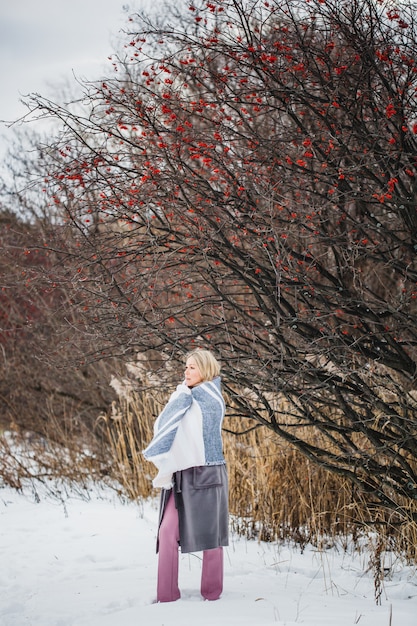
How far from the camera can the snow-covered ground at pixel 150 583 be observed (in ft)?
13.1

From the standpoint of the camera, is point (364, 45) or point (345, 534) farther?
point (345, 534)

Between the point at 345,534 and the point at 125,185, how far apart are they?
132 inches

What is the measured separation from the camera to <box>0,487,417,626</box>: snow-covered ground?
399 cm

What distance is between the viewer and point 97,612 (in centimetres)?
428

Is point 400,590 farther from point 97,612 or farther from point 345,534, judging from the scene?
point 97,612

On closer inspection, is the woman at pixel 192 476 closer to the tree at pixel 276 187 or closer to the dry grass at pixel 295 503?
the tree at pixel 276 187

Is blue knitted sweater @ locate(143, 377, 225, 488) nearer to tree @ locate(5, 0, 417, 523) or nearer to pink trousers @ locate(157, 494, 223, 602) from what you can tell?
pink trousers @ locate(157, 494, 223, 602)

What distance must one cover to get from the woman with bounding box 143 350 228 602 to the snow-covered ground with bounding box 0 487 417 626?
0.23m

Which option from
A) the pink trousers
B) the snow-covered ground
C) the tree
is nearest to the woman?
the pink trousers

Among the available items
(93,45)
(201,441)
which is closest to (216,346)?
(201,441)

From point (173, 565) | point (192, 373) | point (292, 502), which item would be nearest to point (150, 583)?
point (173, 565)

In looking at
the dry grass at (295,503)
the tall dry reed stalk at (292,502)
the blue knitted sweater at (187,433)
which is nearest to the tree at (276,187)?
the dry grass at (295,503)

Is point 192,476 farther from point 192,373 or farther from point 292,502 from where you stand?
point 292,502

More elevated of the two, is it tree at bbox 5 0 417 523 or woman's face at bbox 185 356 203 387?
tree at bbox 5 0 417 523
